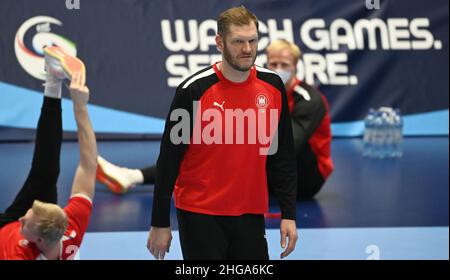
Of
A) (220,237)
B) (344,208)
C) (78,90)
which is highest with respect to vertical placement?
(78,90)

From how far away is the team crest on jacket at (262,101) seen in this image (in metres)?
4.89

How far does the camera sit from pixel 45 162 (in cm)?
563

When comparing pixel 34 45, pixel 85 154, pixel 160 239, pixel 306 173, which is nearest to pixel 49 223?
pixel 160 239

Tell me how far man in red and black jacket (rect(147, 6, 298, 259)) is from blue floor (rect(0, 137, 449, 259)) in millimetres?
2186

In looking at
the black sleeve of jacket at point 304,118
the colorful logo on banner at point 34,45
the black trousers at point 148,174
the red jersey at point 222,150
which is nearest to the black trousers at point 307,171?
the black sleeve of jacket at point 304,118

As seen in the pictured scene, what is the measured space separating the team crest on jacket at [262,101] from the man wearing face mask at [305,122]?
3.47 meters

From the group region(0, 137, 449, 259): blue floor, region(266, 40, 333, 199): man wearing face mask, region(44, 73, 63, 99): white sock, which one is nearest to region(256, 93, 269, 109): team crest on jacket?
region(44, 73, 63, 99): white sock

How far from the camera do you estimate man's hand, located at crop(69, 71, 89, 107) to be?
17.0ft

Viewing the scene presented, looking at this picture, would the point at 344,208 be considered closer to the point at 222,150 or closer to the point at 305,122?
the point at 305,122

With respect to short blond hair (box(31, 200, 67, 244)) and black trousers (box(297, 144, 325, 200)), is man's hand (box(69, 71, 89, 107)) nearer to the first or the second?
short blond hair (box(31, 200, 67, 244))

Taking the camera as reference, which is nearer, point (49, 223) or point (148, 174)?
point (49, 223)

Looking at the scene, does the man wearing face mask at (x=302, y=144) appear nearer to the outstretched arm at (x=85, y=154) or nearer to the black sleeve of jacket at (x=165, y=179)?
the outstretched arm at (x=85, y=154)

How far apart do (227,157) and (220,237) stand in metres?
0.41
